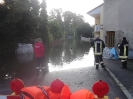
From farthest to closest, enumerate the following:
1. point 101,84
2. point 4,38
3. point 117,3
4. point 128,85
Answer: point 4,38, point 117,3, point 128,85, point 101,84

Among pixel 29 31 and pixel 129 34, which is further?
pixel 29 31

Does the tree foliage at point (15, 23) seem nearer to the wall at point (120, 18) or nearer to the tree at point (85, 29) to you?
the wall at point (120, 18)

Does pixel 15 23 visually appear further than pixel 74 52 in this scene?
No

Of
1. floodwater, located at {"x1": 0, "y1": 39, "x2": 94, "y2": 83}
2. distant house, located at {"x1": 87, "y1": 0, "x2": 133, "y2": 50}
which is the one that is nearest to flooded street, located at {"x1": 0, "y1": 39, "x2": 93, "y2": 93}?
floodwater, located at {"x1": 0, "y1": 39, "x2": 94, "y2": 83}

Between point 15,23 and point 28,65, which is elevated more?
point 15,23

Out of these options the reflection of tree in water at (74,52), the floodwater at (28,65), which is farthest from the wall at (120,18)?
the reflection of tree in water at (74,52)

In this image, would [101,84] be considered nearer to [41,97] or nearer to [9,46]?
[41,97]

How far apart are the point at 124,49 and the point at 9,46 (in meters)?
A: 17.5

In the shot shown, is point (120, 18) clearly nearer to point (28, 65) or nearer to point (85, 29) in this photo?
point (28, 65)

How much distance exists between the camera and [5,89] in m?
7.59

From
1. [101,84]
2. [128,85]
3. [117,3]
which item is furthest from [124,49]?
[101,84]

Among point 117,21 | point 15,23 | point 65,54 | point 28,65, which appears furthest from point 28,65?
point 15,23

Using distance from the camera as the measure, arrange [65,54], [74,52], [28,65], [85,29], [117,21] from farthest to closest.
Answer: [85,29] < [74,52] < [65,54] < [117,21] < [28,65]

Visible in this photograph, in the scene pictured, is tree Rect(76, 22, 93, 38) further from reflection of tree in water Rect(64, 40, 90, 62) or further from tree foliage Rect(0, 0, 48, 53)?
tree foliage Rect(0, 0, 48, 53)
